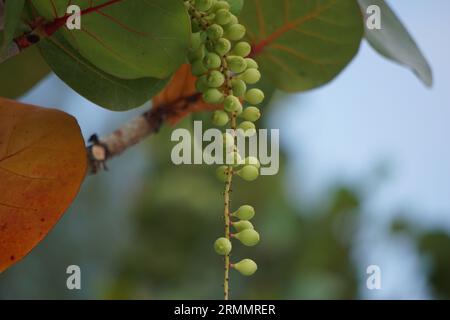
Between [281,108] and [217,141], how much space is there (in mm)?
2019

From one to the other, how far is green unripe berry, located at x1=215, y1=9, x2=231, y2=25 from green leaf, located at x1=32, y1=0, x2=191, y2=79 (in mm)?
21

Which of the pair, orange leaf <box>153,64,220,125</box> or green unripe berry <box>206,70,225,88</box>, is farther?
orange leaf <box>153,64,220,125</box>

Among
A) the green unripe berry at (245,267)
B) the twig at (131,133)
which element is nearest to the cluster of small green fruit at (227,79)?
the green unripe berry at (245,267)

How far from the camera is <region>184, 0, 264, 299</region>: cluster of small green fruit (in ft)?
1.68

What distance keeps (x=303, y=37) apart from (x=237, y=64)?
21 centimetres

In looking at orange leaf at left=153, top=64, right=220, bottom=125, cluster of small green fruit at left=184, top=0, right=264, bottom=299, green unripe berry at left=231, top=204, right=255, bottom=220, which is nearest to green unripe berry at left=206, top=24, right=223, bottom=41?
cluster of small green fruit at left=184, top=0, right=264, bottom=299

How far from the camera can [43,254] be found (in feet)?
9.06

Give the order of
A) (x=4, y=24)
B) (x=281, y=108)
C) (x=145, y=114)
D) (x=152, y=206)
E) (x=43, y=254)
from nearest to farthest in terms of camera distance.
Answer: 1. (x=4, y=24)
2. (x=145, y=114)
3. (x=152, y=206)
4. (x=281, y=108)
5. (x=43, y=254)

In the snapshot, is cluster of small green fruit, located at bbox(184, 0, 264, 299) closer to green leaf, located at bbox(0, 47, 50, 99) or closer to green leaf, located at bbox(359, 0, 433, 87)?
green leaf, located at bbox(359, 0, 433, 87)
